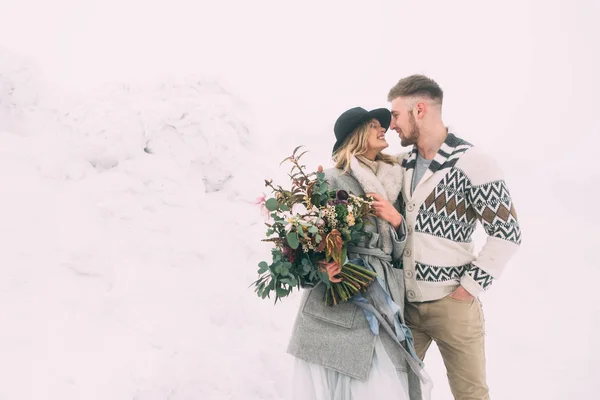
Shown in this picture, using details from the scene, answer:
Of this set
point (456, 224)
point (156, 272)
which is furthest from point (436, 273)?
point (156, 272)

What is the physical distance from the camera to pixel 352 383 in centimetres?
195

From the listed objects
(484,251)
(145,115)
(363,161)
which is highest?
(363,161)

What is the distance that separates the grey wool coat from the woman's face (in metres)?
0.12

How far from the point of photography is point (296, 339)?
81.2 inches

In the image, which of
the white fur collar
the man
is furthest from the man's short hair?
the white fur collar

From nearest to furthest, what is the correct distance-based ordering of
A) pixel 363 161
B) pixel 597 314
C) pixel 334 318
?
1. pixel 334 318
2. pixel 363 161
3. pixel 597 314

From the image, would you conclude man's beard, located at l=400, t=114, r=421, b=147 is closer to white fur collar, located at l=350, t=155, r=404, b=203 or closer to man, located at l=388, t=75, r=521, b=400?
man, located at l=388, t=75, r=521, b=400

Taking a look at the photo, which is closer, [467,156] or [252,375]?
[467,156]

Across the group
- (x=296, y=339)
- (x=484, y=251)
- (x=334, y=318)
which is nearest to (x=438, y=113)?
(x=484, y=251)

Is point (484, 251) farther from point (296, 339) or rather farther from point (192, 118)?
point (192, 118)

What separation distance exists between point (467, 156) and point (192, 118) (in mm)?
3200

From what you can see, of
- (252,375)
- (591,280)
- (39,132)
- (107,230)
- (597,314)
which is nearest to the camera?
(252,375)

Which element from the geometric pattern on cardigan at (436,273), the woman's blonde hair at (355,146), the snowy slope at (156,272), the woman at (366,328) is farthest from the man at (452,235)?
the snowy slope at (156,272)

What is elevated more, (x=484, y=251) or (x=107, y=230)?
(x=484, y=251)
